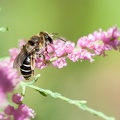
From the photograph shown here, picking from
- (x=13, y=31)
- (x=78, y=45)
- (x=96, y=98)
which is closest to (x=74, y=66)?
(x=96, y=98)

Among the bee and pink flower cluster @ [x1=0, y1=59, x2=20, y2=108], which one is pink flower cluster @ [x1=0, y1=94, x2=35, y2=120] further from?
the bee

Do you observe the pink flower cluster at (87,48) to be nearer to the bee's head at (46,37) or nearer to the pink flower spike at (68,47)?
the pink flower spike at (68,47)

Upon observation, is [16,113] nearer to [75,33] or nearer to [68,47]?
[68,47]

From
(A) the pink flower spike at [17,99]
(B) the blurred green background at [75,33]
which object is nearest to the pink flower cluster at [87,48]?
(A) the pink flower spike at [17,99]

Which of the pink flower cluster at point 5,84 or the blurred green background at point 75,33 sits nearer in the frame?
the pink flower cluster at point 5,84

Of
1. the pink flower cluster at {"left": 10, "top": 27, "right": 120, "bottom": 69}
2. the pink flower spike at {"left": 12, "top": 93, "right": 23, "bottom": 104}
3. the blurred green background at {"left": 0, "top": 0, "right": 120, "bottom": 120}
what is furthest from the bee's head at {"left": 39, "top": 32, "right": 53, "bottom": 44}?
the blurred green background at {"left": 0, "top": 0, "right": 120, "bottom": 120}

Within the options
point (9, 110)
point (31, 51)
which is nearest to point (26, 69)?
point (31, 51)
